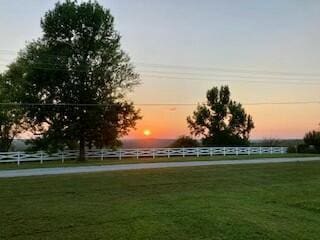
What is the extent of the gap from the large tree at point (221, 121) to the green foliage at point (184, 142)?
2.52m

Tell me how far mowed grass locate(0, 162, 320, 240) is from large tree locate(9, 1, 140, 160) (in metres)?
17.5

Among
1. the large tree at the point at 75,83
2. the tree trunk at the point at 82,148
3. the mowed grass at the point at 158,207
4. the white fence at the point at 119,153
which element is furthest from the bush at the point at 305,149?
the mowed grass at the point at 158,207

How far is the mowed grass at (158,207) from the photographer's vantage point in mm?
9428

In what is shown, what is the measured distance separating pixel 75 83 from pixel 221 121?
25470 millimetres

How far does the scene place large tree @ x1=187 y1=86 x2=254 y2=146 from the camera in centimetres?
5553

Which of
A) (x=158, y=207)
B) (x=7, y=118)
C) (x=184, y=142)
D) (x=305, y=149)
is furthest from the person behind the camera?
(x=184, y=142)

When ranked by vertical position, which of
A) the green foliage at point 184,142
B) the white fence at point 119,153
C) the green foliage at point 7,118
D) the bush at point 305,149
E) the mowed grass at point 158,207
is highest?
the green foliage at point 7,118

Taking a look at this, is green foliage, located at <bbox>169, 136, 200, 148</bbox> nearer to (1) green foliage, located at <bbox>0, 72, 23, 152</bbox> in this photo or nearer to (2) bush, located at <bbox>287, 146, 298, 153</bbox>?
(2) bush, located at <bbox>287, 146, 298, 153</bbox>

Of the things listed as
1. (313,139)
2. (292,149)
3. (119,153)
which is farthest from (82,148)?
(313,139)

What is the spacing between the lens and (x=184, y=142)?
52.9 meters

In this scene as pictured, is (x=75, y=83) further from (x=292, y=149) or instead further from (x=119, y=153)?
(x=292, y=149)

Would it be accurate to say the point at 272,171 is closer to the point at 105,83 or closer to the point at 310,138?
the point at 105,83

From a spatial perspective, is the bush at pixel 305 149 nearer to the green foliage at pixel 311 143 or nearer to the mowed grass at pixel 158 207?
the green foliage at pixel 311 143

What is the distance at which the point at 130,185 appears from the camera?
53.3 ft
